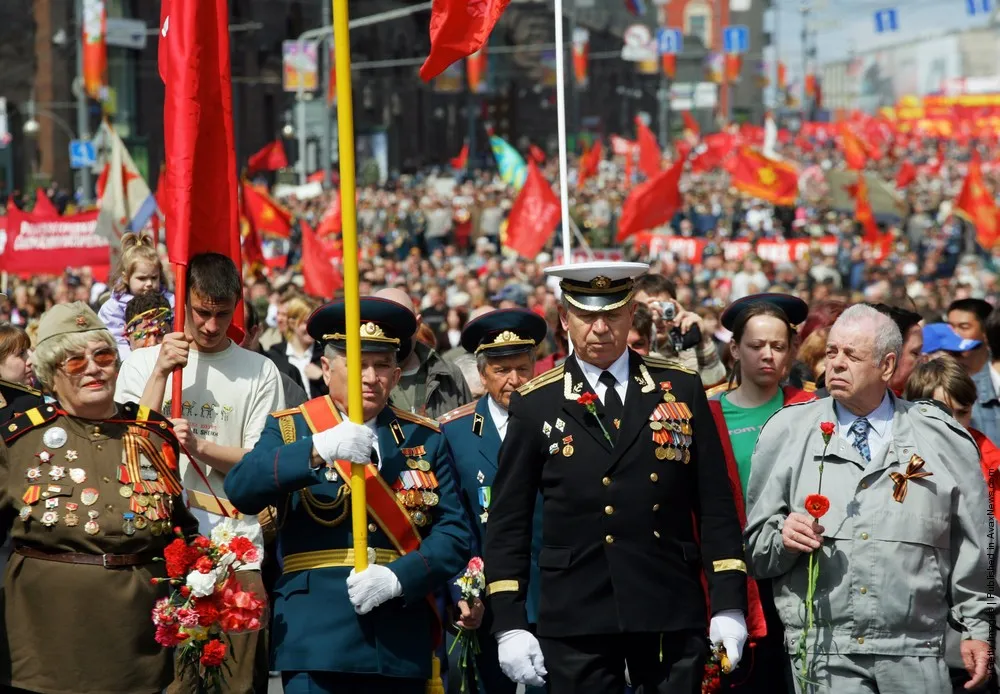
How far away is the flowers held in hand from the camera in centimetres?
538

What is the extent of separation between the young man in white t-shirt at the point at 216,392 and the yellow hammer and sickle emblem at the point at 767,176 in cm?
2565

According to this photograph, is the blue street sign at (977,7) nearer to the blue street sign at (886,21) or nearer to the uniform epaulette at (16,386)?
the blue street sign at (886,21)

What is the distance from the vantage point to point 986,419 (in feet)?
28.5

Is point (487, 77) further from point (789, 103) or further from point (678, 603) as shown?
point (789, 103)

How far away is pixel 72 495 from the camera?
18.6 ft

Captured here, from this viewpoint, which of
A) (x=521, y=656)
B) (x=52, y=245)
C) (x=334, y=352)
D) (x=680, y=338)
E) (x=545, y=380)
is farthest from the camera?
(x=52, y=245)

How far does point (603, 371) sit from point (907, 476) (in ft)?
3.54

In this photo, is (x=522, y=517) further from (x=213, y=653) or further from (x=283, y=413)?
(x=213, y=653)

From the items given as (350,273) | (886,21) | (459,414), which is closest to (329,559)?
(350,273)

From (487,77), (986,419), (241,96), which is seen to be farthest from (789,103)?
(986,419)

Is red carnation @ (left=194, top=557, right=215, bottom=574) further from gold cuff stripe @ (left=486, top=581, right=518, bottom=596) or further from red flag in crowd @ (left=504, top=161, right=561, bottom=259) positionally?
red flag in crowd @ (left=504, top=161, right=561, bottom=259)

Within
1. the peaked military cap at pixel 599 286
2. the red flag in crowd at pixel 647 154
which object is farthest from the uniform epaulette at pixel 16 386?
the red flag in crowd at pixel 647 154

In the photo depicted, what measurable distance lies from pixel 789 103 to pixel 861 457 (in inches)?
5198

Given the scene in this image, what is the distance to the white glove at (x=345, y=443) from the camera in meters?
5.44
